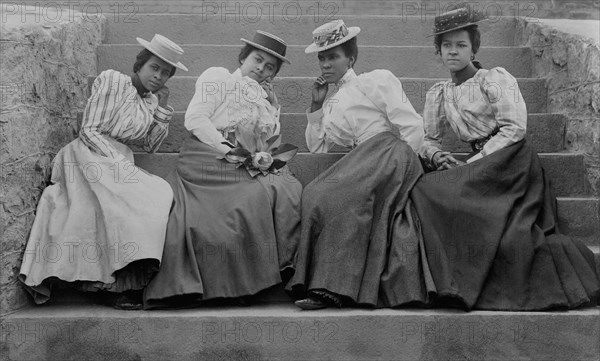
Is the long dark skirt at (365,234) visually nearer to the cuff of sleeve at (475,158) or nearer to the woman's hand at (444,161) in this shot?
the woman's hand at (444,161)

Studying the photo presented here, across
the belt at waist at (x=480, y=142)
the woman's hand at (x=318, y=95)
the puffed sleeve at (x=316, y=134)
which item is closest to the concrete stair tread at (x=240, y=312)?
the belt at waist at (x=480, y=142)

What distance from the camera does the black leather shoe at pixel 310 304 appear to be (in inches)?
190

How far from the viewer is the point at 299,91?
641 centimetres

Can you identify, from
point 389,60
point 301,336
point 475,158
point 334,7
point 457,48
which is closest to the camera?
point 301,336

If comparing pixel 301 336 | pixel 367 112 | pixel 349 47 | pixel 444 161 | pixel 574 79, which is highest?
pixel 349 47

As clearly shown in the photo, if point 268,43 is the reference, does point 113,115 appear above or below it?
below

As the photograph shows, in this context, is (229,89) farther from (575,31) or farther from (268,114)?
(575,31)

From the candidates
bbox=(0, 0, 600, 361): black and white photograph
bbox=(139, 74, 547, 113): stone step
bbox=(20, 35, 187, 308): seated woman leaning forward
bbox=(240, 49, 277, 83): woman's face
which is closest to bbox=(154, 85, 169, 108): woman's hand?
bbox=(0, 0, 600, 361): black and white photograph

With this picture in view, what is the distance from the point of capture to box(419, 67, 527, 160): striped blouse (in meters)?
5.23

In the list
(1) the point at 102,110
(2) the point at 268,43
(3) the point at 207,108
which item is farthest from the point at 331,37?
(1) the point at 102,110

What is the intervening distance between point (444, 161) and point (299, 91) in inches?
57.7

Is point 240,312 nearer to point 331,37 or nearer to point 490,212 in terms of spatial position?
point 490,212

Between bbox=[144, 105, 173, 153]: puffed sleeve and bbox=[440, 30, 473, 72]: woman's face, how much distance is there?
1.75 meters

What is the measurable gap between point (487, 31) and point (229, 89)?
2637mm
